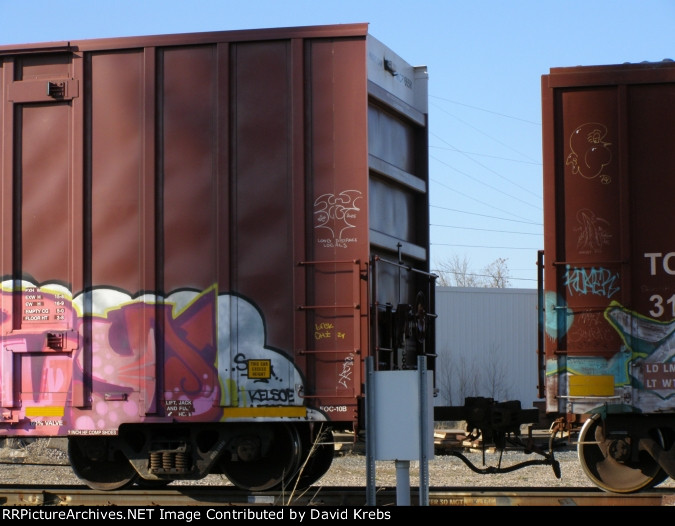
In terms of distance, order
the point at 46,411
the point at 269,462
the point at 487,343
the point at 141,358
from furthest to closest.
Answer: the point at 487,343 → the point at 269,462 → the point at 46,411 → the point at 141,358

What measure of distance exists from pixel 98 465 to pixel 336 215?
3.43 metres

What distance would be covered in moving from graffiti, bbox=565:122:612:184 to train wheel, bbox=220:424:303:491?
3.52 meters

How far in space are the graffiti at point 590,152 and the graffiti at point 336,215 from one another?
6.49 ft

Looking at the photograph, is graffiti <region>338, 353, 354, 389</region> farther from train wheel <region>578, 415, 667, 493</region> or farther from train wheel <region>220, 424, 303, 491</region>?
train wheel <region>578, 415, 667, 493</region>

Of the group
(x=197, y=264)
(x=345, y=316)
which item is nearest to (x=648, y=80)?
(x=345, y=316)

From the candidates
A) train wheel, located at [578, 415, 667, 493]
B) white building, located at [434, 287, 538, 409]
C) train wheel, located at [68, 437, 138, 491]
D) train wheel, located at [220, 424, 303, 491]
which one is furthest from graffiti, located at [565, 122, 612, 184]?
white building, located at [434, 287, 538, 409]

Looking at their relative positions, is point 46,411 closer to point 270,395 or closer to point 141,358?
point 141,358

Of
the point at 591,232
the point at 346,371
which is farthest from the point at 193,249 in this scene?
the point at 591,232

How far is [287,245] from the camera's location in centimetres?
846

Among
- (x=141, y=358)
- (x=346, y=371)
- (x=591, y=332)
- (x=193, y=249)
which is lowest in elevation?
(x=346, y=371)

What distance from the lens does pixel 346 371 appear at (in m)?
8.27

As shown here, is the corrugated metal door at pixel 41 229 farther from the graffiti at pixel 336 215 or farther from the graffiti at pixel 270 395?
the graffiti at pixel 336 215

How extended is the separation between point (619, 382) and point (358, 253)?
8.33 feet

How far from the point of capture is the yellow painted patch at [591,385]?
8109 millimetres
